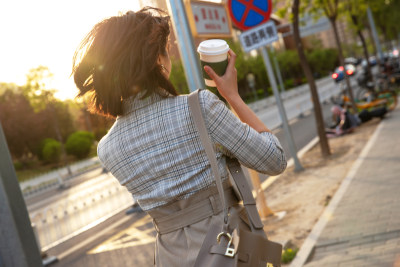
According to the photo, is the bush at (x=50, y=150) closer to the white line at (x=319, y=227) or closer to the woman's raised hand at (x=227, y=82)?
the white line at (x=319, y=227)

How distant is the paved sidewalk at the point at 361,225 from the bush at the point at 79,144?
97.9 ft

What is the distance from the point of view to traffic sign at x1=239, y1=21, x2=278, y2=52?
8.10m

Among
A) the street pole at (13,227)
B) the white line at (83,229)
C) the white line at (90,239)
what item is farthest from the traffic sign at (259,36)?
the street pole at (13,227)

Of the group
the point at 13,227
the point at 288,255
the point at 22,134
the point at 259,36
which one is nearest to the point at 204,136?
the point at 13,227

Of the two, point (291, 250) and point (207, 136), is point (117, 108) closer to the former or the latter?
point (207, 136)

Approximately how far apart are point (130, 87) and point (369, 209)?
4300 mm

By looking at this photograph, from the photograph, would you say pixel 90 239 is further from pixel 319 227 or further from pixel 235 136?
pixel 235 136

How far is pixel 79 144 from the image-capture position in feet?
117

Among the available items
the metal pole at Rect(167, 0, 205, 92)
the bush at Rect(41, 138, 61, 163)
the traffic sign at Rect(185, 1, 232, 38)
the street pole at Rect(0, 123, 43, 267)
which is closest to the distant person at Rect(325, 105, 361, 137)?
the traffic sign at Rect(185, 1, 232, 38)

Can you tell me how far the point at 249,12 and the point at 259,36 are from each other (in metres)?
2.10

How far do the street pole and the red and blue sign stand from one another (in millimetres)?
4218

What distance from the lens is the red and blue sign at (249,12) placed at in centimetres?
595

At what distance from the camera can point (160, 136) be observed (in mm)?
1578

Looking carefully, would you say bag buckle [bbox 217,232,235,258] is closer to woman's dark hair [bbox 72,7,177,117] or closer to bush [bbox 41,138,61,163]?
woman's dark hair [bbox 72,7,177,117]
